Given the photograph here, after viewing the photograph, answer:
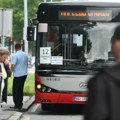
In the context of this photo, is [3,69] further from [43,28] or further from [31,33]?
[43,28]

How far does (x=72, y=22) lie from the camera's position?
13.0 metres

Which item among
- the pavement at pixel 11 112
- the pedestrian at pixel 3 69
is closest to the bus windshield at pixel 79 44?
the pedestrian at pixel 3 69

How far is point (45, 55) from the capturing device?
13.1m

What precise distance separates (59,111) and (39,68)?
211 centimetres

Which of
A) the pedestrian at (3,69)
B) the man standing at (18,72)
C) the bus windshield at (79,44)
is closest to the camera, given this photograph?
the pedestrian at (3,69)

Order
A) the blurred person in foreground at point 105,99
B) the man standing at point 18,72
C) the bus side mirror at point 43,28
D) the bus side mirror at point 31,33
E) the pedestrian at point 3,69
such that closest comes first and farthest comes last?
the blurred person in foreground at point 105,99, the pedestrian at point 3,69, the bus side mirror at point 43,28, the bus side mirror at point 31,33, the man standing at point 18,72

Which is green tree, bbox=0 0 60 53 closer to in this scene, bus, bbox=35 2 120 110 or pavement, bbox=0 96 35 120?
pavement, bbox=0 96 35 120

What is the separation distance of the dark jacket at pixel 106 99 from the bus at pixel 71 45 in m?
10.2

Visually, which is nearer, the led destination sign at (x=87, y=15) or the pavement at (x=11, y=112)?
the pavement at (x=11, y=112)

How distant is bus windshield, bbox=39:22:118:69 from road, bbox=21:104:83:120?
1.29m

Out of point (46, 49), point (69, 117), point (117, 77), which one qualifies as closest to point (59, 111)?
point (69, 117)

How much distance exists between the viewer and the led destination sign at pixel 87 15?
1302 cm

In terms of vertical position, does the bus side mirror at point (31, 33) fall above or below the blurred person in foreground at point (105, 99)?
above

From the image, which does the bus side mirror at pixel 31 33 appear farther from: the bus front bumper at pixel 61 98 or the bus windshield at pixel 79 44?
the bus front bumper at pixel 61 98
